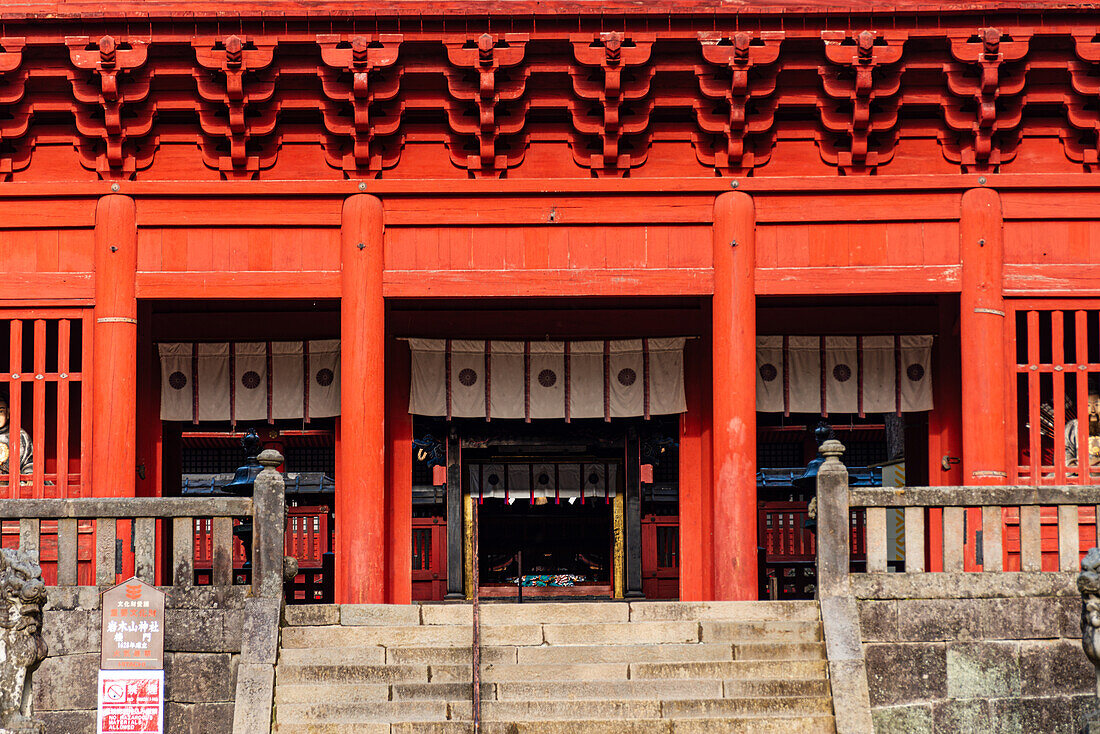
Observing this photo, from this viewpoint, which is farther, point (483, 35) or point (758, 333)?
point (758, 333)

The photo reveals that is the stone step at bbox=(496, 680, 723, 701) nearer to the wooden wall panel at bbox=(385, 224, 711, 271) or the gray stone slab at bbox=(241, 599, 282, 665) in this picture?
the gray stone slab at bbox=(241, 599, 282, 665)

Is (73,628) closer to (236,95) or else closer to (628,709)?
(628,709)

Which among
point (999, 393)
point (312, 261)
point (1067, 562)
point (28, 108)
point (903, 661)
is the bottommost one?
point (903, 661)

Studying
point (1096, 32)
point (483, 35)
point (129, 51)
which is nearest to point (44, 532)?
point (129, 51)

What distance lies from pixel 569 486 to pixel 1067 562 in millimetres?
8778

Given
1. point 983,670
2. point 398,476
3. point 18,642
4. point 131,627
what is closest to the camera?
point 18,642

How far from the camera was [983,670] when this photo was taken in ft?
32.6

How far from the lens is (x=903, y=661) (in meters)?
9.90

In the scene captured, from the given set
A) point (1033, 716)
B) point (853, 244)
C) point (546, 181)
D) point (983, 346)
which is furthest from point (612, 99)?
point (1033, 716)

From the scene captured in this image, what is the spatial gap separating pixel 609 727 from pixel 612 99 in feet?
20.0

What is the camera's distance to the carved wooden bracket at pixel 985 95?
1229 cm

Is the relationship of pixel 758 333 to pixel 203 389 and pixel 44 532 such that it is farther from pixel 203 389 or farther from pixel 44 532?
pixel 44 532

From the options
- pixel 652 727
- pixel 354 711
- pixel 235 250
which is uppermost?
pixel 235 250

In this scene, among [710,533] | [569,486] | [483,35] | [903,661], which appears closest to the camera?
[903,661]
